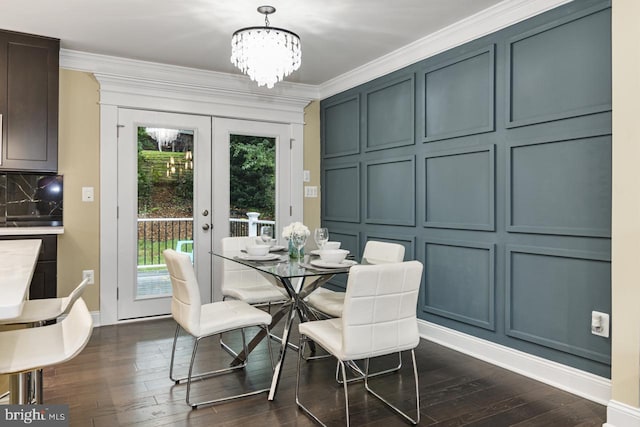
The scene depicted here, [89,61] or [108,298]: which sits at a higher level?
[89,61]

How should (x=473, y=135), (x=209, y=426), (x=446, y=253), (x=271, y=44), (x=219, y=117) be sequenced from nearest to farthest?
1. (x=209, y=426)
2. (x=271, y=44)
3. (x=473, y=135)
4. (x=446, y=253)
5. (x=219, y=117)

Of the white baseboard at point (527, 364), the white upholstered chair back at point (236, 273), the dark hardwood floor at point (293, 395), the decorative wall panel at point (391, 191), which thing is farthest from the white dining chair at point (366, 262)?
the white baseboard at point (527, 364)

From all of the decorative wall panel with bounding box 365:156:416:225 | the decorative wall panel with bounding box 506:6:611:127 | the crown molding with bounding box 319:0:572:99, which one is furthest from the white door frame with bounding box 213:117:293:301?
the decorative wall panel with bounding box 506:6:611:127

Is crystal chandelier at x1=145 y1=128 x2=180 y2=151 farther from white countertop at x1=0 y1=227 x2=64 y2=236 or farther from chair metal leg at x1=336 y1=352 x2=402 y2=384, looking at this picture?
chair metal leg at x1=336 y1=352 x2=402 y2=384

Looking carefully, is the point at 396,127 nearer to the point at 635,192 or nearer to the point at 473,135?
the point at 473,135

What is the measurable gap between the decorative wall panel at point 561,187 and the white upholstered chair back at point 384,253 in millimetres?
772

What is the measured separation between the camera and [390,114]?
420 centimetres

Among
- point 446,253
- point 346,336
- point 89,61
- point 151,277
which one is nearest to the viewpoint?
point 346,336

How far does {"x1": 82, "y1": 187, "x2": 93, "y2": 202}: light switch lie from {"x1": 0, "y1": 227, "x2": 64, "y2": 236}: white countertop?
0.44m

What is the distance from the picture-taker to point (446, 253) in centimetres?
359

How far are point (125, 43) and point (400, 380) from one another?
344 centimetres

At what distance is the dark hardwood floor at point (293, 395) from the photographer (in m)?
2.33

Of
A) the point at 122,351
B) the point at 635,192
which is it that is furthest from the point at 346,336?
the point at 122,351

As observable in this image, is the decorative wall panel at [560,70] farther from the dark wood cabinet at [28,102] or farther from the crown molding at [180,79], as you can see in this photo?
the dark wood cabinet at [28,102]
